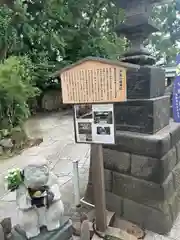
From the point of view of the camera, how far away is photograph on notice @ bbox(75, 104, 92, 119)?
1.78m

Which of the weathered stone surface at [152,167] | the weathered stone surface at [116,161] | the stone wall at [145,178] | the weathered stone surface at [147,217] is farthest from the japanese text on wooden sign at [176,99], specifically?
the weathered stone surface at [147,217]

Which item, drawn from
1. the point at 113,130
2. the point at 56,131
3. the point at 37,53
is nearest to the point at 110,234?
the point at 113,130

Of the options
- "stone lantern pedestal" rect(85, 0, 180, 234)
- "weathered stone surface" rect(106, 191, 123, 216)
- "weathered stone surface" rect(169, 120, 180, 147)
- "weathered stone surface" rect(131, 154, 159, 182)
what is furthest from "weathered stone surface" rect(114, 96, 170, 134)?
"weathered stone surface" rect(106, 191, 123, 216)

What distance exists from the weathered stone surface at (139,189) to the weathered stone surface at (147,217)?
0.27 feet

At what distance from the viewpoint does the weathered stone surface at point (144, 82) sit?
2154 mm

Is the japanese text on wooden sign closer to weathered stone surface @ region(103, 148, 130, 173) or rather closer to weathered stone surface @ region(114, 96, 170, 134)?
weathered stone surface @ region(114, 96, 170, 134)

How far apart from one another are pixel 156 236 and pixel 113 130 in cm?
121

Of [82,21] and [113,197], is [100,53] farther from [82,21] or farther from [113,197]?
[113,197]

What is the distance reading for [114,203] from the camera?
7.92ft

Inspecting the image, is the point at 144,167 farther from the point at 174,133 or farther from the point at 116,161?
the point at 174,133

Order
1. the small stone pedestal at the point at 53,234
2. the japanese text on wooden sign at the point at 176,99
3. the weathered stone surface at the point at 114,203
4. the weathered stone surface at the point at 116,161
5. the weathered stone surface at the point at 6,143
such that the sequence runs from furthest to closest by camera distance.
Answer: the weathered stone surface at the point at 6,143 → the japanese text on wooden sign at the point at 176,99 → the weathered stone surface at the point at 114,203 → the weathered stone surface at the point at 116,161 → the small stone pedestal at the point at 53,234

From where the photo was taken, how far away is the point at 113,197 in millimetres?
2418

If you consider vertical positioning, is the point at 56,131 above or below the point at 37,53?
below

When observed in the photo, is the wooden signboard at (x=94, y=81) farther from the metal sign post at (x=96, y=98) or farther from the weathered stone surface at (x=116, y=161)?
the weathered stone surface at (x=116, y=161)
